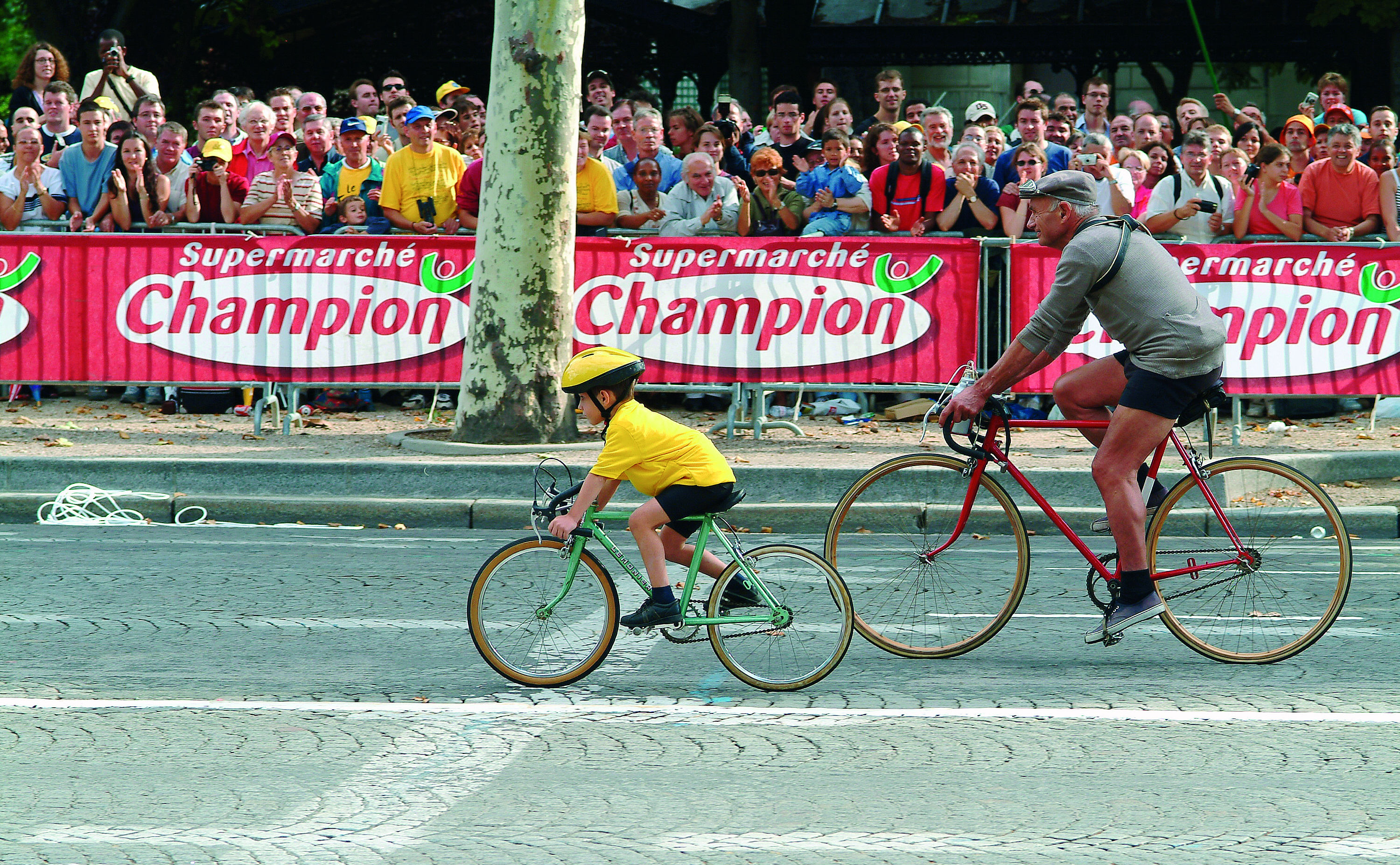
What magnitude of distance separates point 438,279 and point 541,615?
6.52m

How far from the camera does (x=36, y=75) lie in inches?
646

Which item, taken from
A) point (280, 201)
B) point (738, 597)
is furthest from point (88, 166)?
point (738, 597)

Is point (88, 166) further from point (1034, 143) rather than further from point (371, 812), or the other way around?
point (371, 812)

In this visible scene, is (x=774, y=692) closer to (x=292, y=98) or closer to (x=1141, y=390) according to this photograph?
(x=1141, y=390)

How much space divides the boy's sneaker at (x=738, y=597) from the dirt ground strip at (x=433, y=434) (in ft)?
15.9

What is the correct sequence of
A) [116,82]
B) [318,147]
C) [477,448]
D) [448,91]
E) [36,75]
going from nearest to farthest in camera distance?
[477,448]
[318,147]
[448,91]
[36,75]
[116,82]

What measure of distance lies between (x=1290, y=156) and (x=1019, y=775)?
32.5 feet

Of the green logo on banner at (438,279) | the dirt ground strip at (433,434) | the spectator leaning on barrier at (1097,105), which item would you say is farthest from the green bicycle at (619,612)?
the spectator leaning on barrier at (1097,105)

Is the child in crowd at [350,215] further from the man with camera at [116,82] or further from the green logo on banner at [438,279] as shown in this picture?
the man with camera at [116,82]

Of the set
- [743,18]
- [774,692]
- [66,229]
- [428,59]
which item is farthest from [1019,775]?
[428,59]

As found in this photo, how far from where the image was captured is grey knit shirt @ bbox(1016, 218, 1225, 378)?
613cm

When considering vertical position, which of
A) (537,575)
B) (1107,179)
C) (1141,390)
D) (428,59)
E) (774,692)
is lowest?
(774,692)

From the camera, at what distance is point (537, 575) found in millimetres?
6020

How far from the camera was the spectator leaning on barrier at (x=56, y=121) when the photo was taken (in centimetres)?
1513
